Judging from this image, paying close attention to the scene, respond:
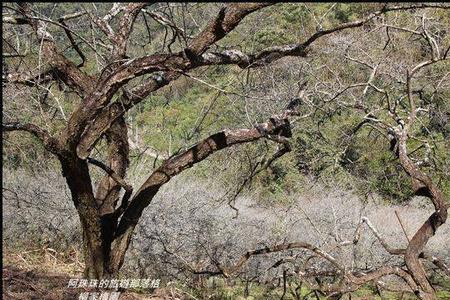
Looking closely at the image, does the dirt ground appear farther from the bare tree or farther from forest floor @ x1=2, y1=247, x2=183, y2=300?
the bare tree

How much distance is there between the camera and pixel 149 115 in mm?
10664

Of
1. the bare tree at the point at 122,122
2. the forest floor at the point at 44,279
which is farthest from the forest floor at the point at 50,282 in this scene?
the bare tree at the point at 122,122

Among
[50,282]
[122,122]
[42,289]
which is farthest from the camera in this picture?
[50,282]

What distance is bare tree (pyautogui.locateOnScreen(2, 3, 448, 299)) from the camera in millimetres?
3619

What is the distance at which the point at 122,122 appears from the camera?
16.2 ft

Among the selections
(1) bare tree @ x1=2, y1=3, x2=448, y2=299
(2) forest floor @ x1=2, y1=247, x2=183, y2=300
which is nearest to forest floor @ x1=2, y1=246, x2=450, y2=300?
(2) forest floor @ x1=2, y1=247, x2=183, y2=300

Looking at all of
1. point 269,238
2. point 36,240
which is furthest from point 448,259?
point 36,240

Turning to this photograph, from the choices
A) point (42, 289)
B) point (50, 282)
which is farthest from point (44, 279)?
point (42, 289)

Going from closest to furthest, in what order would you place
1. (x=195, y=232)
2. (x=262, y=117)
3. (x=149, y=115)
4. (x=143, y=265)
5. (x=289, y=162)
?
(x=143, y=265), (x=195, y=232), (x=262, y=117), (x=149, y=115), (x=289, y=162)

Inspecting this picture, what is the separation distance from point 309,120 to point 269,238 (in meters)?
4.44

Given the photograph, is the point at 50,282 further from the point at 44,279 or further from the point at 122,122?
the point at 122,122

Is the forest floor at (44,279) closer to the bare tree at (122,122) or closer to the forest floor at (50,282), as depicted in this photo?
the forest floor at (50,282)

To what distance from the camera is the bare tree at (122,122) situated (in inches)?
142

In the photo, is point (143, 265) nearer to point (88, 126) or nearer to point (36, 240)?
point (36, 240)
